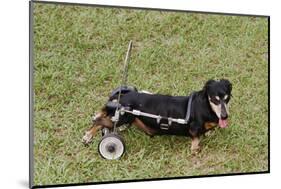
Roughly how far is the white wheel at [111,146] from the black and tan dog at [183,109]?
0.17 feet

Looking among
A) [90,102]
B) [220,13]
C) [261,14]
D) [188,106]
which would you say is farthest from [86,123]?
[261,14]

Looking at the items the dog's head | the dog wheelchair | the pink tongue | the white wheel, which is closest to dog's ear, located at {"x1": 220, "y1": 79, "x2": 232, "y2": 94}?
the dog's head

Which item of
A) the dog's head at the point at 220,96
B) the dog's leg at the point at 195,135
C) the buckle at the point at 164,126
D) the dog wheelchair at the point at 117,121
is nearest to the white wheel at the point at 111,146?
the dog wheelchair at the point at 117,121

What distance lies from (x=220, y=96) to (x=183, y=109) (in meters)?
0.16

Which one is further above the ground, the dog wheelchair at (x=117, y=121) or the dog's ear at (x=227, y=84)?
the dog's ear at (x=227, y=84)

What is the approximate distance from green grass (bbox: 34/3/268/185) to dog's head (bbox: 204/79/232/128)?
36 millimetres

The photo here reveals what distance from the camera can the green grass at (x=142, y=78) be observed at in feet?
6.49

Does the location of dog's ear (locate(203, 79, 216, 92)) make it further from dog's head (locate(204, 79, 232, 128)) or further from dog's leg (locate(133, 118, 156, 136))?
dog's leg (locate(133, 118, 156, 136))

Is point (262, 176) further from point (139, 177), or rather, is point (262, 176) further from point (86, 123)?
point (86, 123)

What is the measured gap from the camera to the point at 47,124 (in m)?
1.97

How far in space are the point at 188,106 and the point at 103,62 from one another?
1.29 feet

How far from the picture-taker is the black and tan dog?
2.08 meters

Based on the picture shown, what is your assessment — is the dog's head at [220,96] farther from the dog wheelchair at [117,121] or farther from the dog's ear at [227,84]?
the dog wheelchair at [117,121]

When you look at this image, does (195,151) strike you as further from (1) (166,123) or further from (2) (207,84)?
(2) (207,84)
